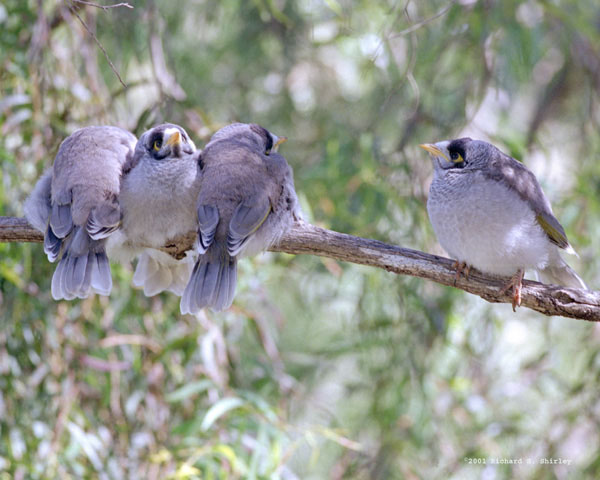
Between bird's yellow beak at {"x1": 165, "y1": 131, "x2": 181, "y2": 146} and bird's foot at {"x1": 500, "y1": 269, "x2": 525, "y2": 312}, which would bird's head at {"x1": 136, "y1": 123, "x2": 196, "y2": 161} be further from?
bird's foot at {"x1": 500, "y1": 269, "x2": 525, "y2": 312}

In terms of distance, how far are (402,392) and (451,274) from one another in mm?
1676

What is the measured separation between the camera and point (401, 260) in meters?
2.76

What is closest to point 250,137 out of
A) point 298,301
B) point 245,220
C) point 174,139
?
point 174,139

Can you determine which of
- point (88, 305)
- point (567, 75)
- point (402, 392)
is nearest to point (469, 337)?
point (402, 392)

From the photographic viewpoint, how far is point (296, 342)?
6535 mm

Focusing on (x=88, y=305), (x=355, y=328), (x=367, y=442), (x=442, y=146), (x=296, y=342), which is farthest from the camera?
(x=296, y=342)

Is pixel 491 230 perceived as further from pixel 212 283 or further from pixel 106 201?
pixel 106 201

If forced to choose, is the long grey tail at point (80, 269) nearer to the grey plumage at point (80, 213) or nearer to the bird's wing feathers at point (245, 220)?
the grey plumage at point (80, 213)

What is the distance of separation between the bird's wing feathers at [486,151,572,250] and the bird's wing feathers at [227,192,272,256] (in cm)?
100

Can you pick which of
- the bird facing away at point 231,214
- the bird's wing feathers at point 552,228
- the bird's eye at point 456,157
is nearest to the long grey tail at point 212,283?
the bird facing away at point 231,214

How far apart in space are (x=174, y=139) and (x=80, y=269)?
1.88ft

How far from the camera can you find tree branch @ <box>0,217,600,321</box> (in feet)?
8.80

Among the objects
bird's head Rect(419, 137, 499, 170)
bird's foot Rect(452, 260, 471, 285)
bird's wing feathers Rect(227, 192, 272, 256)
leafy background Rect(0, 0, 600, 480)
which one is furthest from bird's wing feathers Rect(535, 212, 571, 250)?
bird's wing feathers Rect(227, 192, 272, 256)

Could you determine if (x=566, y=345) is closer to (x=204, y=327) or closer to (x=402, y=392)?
(x=402, y=392)
